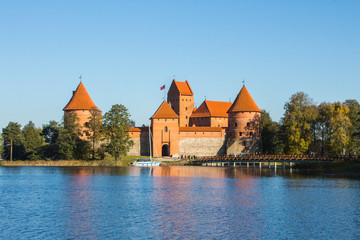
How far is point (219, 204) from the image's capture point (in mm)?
25156

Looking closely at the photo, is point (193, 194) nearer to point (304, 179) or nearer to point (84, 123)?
point (304, 179)

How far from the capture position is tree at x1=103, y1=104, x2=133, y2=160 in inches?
2099

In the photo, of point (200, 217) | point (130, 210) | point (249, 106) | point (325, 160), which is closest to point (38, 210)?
point (130, 210)

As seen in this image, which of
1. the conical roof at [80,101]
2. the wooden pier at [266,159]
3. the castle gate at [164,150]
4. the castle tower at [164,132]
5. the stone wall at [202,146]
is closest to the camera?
the wooden pier at [266,159]

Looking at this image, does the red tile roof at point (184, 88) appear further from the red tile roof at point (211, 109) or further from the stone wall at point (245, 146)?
the stone wall at point (245, 146)

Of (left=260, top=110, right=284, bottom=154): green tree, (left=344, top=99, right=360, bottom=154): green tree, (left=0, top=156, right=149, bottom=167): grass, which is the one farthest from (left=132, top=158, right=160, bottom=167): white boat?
(left=344, top=99, right=360, bottom=154): green tree

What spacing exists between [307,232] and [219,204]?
7.03 meters

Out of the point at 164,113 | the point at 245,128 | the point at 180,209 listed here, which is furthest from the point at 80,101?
the point at 180,209

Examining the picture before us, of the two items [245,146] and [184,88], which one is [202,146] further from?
[184,88]

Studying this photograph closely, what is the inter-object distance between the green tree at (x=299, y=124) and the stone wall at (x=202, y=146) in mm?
11387

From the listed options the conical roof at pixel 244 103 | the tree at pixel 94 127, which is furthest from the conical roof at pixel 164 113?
the tree at pixel 94 127

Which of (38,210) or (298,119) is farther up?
(298,119)

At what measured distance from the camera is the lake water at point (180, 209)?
1872 centimetres

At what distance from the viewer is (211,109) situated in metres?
73.4
